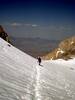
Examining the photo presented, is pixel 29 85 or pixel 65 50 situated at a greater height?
pixel 65 50

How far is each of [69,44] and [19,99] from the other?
80.2 metres

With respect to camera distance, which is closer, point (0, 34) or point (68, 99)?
point (68, 99)

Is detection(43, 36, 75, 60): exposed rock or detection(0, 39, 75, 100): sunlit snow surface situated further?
detection(43, 36, 75, 60): exposed rock

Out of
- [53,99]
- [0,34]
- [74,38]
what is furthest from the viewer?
[74,38]

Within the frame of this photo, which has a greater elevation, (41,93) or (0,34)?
(0,34)

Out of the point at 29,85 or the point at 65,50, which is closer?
the point at 29,85

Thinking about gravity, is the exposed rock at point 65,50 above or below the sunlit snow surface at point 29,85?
above

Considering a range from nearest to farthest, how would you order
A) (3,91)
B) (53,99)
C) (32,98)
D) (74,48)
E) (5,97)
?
(5,97), (3,91), (32,98), (53,99), (74,48)

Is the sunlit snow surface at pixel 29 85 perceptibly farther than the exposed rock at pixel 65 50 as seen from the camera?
No

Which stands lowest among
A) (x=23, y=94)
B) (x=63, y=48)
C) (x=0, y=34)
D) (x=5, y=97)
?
(x=5, y=97)

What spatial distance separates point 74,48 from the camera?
280ft

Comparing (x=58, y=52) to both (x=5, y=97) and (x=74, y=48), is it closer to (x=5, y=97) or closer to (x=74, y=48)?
(x=74, y=48)

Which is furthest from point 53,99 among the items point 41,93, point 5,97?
point 5,97

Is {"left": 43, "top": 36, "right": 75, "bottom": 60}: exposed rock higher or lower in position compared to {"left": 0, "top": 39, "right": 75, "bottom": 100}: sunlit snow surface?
higher
